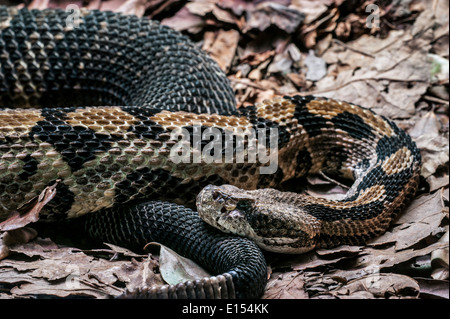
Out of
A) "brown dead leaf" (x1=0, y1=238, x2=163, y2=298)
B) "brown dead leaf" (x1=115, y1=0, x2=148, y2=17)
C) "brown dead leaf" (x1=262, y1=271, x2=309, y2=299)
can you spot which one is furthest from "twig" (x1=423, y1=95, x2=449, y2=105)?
"brown dead leaf" (x1=115, y1=0, x2=148, y2=17)

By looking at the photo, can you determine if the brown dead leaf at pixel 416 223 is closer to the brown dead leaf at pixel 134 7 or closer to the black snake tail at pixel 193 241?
the black snake tail at pixel 193 241

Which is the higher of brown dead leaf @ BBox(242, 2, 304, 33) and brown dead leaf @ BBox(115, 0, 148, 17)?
brown dead leaf @ BBox(242, 2, 304, 33)

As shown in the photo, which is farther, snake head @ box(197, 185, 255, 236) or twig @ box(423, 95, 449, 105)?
twig @ box(423, 95, 449, 105)

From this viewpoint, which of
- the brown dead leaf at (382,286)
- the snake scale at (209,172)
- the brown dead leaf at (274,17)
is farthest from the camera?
the brown dead leaf at (274,17)

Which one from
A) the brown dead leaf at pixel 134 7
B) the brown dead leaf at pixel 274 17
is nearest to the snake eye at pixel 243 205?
the brown dead leaf at pixel 274 17

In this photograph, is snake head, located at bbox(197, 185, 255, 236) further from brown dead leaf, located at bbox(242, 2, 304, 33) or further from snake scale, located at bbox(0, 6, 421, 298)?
brown dead leaf, located at bbox(242, 2, 304, 33)

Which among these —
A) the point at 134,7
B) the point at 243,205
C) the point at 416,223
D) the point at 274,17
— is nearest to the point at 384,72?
the point at 274,17

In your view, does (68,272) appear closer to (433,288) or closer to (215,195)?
(215,195)

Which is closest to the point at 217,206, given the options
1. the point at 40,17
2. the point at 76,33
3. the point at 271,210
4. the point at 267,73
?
the point at 271,210
